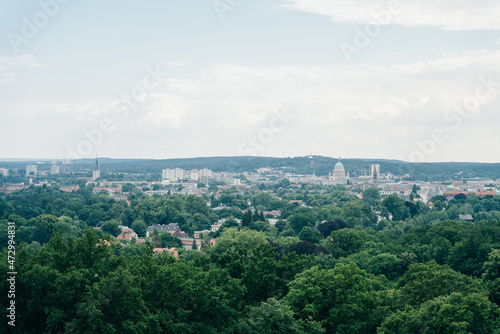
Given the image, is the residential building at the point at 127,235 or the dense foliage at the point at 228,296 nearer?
the dense foliage at the point at 228,296

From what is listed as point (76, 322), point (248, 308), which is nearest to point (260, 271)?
point (248, 308)

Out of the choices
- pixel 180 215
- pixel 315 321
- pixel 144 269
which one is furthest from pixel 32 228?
pixel 315 321

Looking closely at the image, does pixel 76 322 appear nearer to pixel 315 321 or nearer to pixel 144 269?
pixel 144 269

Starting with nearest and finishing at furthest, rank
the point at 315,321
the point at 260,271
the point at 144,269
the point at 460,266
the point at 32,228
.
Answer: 1. the point at 315,321
2. the point at 144,269
3. the point at 260,271
4. the point at 460,266
5. the point at 32,228

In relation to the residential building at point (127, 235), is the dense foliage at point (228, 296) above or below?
above

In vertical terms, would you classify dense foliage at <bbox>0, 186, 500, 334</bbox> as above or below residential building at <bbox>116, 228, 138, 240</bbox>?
above

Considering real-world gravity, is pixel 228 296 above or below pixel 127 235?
above

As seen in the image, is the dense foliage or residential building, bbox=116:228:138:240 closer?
the dense foliage

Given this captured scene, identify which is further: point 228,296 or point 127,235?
point 127,235

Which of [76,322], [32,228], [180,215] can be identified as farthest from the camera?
[180,215]

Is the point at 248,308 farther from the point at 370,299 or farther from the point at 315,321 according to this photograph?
the point at 370,299

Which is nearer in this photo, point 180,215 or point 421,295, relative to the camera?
point 421,295
